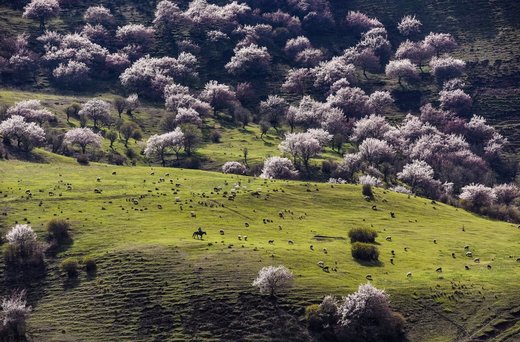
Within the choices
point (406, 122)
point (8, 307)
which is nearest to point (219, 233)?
point (8, 307)

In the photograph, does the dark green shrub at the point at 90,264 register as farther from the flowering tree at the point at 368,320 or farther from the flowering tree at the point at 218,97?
the flowering tree at the point at 218,97

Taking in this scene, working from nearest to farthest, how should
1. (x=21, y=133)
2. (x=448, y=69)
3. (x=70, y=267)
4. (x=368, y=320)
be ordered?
1. (x=368, y=320)
2. (x=70, y=267)
3. (x=21, y=133)
4. (x=448, y=69)

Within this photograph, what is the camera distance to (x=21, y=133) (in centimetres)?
12038

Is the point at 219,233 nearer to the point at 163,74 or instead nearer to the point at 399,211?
the point at 399,211

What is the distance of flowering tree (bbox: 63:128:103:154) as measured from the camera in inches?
5089

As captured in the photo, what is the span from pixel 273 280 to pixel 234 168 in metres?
62.4

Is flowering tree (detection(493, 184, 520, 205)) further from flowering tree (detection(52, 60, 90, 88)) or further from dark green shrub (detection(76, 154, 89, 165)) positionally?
flowering tree (detection(52, 60, 90, 88))

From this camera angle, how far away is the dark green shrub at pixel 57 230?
80.0 meters

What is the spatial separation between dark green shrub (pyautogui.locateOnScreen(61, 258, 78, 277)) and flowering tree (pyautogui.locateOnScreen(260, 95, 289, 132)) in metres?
99.8

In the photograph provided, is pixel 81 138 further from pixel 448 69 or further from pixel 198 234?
pixel 448 69

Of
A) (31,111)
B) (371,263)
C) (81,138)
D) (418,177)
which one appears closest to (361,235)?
(371,263)

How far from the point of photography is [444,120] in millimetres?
172625

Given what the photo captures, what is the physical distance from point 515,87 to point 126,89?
373 feet

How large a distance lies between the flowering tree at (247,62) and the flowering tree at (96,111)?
2167 inches
